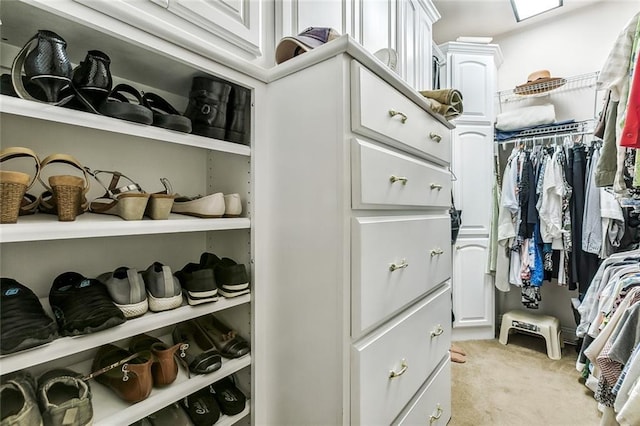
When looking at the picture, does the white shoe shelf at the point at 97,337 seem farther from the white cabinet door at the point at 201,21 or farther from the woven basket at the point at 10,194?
the white cabinet door at the point at 201,21

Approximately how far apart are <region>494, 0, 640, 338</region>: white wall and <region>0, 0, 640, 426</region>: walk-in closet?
46.8 inches

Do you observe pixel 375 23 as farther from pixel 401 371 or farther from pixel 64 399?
pixel 64 399

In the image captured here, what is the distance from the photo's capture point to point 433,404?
1.23 metres

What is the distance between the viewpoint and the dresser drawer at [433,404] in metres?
1.05

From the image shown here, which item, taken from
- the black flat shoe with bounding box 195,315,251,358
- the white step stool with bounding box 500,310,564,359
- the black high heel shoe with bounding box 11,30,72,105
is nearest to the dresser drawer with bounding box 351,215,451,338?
the black flat shoe with bounding box 195,315,251,358

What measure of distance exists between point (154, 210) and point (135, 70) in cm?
42

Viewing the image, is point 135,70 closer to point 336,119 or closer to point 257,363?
point 336,119

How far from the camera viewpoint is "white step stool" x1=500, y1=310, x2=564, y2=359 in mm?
2174

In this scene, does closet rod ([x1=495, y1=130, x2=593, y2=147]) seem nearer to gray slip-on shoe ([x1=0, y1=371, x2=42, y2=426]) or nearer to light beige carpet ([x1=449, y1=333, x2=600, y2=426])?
light beige carpet ([x1=449, y1=333, x2=600, y2=426])

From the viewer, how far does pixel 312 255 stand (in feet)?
2.77

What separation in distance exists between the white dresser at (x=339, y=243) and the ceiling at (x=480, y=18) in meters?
1.99

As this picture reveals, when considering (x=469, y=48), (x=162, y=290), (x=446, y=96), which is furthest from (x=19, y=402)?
(x=469, y=48)

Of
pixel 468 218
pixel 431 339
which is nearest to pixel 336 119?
pixel 431 339

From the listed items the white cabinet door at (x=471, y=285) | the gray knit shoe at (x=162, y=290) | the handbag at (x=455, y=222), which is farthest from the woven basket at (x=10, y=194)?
the white cabinet door at (x=471, y=285)
